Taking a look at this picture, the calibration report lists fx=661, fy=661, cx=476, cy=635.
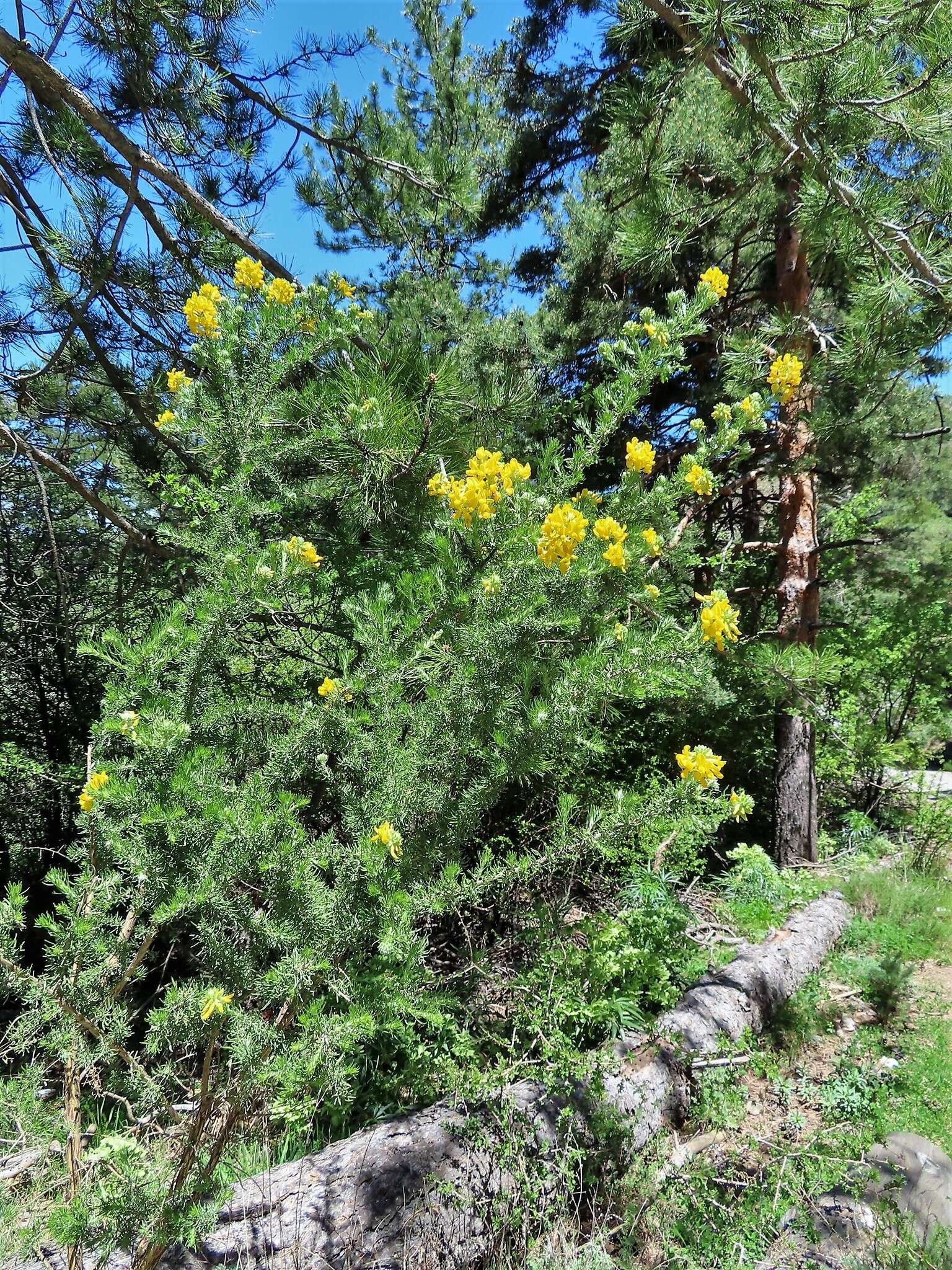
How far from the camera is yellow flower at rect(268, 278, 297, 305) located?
2102 millimetres

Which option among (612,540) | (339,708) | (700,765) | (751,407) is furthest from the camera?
(751,407)

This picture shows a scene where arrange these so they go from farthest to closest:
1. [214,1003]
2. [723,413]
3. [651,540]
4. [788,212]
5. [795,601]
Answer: [795,601] < [788,212] < [723,413] < [651,540] < [214,1003]

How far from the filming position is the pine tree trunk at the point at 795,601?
13.8 ft

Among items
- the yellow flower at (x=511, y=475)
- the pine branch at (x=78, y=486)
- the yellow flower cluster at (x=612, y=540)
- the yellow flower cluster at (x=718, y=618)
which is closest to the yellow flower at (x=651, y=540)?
the yellow flower cluster at (x=612, y=540)

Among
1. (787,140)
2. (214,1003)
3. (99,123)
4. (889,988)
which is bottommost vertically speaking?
(889,988)

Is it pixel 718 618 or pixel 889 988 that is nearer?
pixel 718 618

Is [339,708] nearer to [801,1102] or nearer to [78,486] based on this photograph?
[78,486]

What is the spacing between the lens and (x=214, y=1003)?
4.21 feet

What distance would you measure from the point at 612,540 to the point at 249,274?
147cm

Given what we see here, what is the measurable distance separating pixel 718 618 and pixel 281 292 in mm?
1749

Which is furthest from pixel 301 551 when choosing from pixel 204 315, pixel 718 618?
pixel 718 618

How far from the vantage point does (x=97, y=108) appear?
2.56 m

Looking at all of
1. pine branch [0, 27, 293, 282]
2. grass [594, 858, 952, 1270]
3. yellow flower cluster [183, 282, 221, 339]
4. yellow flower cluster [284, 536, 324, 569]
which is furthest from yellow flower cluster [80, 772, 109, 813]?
pine branch [0, 27, 293, 282]

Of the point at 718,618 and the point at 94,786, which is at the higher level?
the point at 718,618
